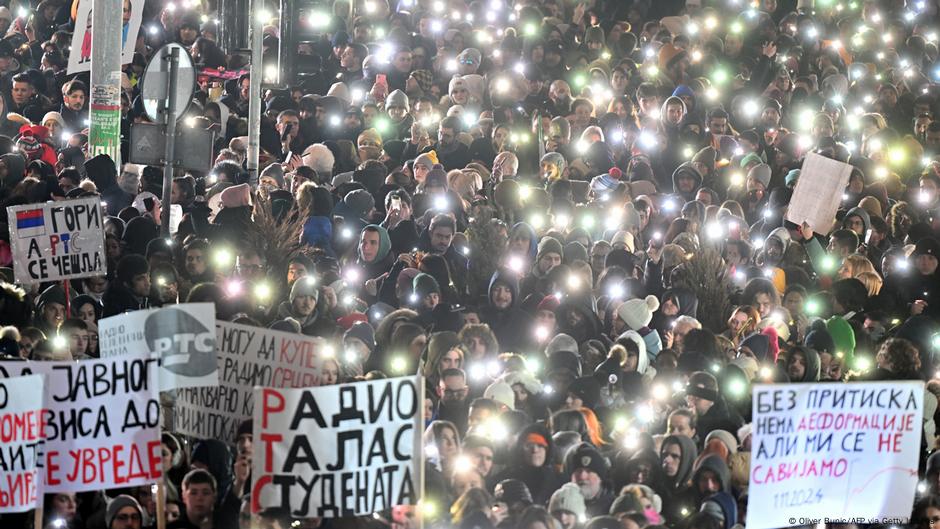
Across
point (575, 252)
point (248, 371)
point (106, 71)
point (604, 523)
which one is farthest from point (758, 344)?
point (106, 71)

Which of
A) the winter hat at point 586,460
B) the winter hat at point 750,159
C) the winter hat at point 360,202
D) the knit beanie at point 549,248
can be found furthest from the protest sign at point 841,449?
the winter hat at point 750,159

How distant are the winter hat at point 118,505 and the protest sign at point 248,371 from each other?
107 centimetres

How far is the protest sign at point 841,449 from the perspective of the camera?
34.9 ft

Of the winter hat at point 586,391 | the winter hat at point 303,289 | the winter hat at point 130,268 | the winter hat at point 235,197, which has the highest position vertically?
the winter hat at point 235,197

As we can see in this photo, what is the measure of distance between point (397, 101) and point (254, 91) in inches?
63.6

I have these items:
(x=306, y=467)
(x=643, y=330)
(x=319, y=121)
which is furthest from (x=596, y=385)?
(x=319, y=121)

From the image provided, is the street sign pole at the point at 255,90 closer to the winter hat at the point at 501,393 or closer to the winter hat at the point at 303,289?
the winter hat at the point at 303,289

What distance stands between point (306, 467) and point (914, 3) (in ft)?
48.7

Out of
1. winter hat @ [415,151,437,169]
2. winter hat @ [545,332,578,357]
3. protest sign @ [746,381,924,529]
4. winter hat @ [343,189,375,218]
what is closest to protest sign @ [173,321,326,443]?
winter hat @ [545,332,578,357]

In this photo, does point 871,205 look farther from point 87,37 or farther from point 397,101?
point 87,37

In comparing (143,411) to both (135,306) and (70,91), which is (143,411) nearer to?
(135,306)

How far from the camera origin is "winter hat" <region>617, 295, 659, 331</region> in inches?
579

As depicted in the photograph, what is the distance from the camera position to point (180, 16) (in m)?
22.2

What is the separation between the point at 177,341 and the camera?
11.6 metres
